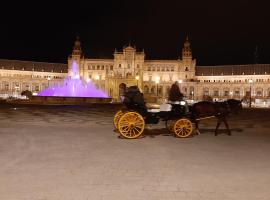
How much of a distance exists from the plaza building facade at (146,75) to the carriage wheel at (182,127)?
104 meters

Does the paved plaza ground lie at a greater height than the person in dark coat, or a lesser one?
lesser

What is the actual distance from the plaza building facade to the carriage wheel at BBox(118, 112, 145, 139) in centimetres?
10452

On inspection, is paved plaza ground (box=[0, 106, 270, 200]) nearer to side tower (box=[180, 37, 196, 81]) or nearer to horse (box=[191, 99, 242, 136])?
horse (box=[191, 99, 242, 136])

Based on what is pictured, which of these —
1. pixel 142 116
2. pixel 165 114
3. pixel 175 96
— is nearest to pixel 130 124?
pixel 142 116

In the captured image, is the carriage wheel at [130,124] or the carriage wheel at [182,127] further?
the carriage wheel at [182,127]

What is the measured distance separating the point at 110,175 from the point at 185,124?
22.0 ft

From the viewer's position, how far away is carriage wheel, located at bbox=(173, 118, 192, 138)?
1378cm

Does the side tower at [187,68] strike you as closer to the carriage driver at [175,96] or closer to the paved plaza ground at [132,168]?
the carriage driver at [175,96]

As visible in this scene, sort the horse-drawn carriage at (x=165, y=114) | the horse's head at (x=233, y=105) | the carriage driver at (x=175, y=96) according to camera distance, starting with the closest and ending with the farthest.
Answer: the horse-drawn carriage at (x=165, y=114) → the carriage driver at (x=175, y=96) → the horse's head at (x=233, y=105)

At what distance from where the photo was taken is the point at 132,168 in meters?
8.31

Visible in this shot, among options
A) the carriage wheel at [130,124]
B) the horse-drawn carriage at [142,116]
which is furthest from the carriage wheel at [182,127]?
the carriage wheel at [130,124]

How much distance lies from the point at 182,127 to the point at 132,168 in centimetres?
576

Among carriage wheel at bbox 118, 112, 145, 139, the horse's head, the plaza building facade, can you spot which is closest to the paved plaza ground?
carriage wheel at bbox 118, 112, 145, 139

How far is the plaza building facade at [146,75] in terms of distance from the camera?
122938mm
